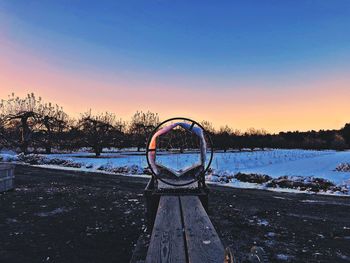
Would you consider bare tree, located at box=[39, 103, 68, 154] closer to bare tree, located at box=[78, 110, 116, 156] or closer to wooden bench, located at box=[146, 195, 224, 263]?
bare tree, located at box=[78, 110, 116, 156]

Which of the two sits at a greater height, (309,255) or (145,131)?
(145,131)

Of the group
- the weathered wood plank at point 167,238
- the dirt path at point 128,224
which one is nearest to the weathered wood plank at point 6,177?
the dirt path at point 128,224

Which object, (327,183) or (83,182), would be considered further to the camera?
(83,182)

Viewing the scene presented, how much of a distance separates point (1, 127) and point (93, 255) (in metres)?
45.6

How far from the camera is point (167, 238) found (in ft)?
11.9

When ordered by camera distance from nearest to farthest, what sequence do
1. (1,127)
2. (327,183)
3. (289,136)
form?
(327,183) < (1,127) < (289,136)

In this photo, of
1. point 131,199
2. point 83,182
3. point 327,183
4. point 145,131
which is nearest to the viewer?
point 131,199

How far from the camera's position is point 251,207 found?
10211 mm

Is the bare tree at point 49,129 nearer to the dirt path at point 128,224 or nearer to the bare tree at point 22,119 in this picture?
the bare tree at point 22,119

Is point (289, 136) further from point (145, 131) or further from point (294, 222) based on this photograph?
point (294, 222)

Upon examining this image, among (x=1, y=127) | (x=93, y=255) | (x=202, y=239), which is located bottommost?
(x=93, y=255)

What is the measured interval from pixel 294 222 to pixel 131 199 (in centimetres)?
551

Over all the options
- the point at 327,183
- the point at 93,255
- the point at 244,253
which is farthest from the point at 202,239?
the point at 327,183

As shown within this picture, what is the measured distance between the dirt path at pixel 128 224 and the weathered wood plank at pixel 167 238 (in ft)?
4.38
